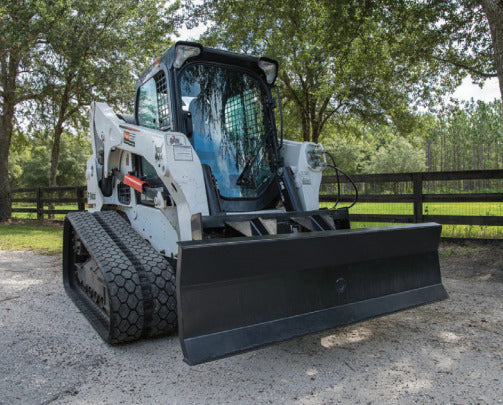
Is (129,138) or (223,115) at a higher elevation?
(223,115)

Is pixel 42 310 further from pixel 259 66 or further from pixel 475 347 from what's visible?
pixel 475 347

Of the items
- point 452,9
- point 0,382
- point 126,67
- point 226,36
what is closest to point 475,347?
point 0,382

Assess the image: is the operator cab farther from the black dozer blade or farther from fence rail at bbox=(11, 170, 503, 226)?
fence rail at bbox=(11, 170, 503, 226)

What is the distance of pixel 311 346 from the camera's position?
3270 mm

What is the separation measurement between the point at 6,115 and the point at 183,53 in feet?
45.4

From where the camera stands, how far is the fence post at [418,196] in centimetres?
766

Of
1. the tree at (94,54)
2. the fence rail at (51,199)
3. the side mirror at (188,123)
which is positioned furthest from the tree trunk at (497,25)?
the fence rail at (51,199)

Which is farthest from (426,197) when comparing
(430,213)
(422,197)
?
(430,213)

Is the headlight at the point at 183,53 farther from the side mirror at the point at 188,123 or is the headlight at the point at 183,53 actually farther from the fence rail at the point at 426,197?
the fence rail at the point at 426,197

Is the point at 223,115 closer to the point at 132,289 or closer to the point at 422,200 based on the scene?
the point at 132,289

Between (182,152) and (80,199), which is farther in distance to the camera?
(80,199)

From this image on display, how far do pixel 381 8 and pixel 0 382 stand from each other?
7.34 m

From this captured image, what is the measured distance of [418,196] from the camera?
303 inches

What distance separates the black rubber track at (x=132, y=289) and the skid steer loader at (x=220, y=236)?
1 centimetres
